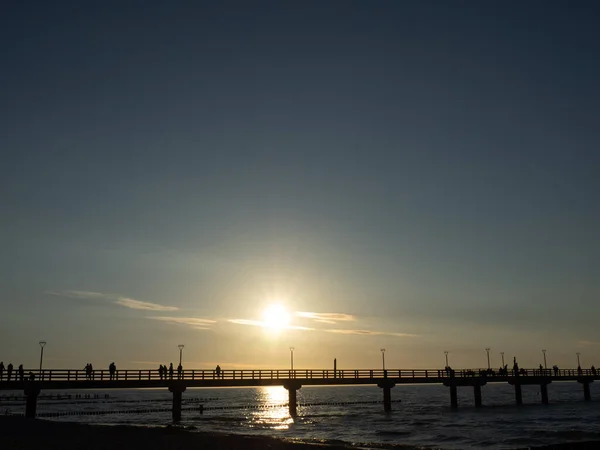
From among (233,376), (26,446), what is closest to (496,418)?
(233,376)

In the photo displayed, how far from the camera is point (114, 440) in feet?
96.6

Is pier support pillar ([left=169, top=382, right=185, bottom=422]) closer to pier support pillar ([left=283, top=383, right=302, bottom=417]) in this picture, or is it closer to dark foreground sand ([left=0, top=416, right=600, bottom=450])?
pier support pillar ([left=283, top=383, right=302, bottom=417])

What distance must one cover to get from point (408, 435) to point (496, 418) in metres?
19.3

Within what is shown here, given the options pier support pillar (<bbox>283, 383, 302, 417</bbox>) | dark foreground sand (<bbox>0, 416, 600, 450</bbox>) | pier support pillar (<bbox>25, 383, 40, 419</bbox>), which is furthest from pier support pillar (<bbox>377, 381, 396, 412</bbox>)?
pier support pillar (<bbox>25, 383, 40, 419</bbox>)

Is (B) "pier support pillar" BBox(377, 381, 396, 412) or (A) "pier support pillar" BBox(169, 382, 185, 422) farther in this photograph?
(B) "pier support pillar" BBox(377, 381, 396, 412)

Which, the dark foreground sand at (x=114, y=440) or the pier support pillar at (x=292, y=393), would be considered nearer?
the dark foreground sand at (x=114, y=440)

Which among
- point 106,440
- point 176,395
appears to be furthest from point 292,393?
point 106,440

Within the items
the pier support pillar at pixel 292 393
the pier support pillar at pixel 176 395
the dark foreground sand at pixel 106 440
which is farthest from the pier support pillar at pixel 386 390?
the dark foreground sand at pixel 106 440

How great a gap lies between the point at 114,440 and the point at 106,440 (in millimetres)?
390

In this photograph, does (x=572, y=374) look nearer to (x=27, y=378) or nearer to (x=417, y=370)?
(x=417, y=370)

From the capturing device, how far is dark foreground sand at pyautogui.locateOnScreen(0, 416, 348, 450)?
2647 cm

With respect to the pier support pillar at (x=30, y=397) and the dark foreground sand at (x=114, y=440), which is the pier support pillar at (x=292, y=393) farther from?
the pier support pillar at (x=30, y=397)

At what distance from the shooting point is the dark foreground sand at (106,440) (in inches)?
1042

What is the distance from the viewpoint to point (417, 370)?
67500mm
